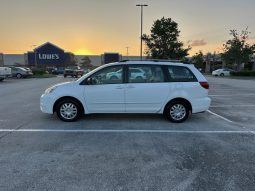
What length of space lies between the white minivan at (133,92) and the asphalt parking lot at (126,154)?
368mm

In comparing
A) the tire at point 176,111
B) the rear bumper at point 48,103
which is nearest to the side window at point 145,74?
the tire at point 176,111

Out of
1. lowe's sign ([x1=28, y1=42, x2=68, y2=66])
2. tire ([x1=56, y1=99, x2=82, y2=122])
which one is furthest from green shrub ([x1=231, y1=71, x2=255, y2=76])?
tire ([x1=56, y1=99, x2=82, y2=122])

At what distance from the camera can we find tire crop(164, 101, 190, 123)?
7.47m

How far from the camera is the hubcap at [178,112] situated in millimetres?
7477

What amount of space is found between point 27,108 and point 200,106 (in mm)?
6074

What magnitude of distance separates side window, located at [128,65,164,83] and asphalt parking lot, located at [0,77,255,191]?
1159 millimetres

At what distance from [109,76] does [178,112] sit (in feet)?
7.04

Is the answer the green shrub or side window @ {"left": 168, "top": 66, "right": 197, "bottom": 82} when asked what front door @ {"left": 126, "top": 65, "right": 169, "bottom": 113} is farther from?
the green shrub

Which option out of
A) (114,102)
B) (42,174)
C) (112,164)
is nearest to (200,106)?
(114,102)

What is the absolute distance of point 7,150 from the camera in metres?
5.12

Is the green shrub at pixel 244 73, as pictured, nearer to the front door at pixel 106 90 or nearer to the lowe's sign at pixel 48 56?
the lowe's sign at pixel 48 56

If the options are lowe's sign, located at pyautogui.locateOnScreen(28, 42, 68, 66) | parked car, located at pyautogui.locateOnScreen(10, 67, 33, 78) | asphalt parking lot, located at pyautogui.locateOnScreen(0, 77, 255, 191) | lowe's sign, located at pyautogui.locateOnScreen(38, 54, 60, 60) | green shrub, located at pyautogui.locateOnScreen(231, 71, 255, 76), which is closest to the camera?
asphalt parking lot, located at pyautogui.locateOnScreen(0, 77, 255, 191)

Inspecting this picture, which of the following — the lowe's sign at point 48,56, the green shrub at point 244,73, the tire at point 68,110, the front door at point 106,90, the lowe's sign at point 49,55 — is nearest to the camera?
the front door at point 106,90

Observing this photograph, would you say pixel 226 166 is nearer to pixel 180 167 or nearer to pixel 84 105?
pixel 180 167
